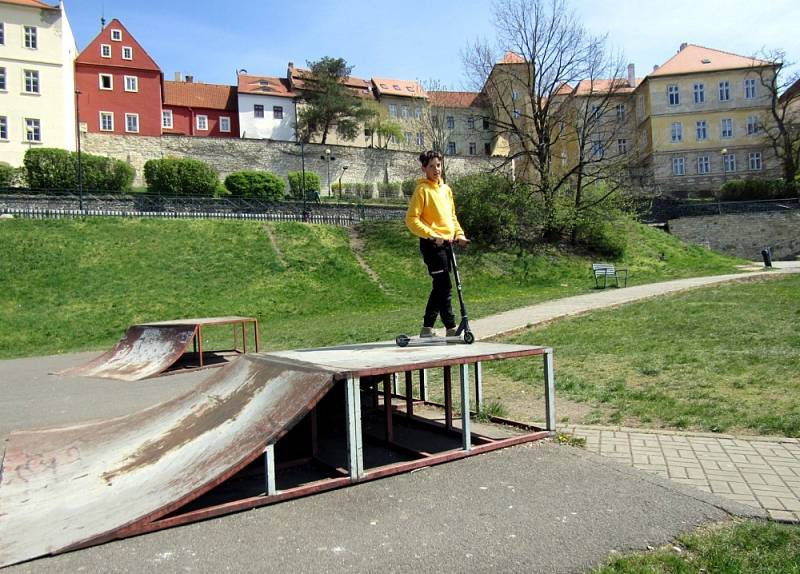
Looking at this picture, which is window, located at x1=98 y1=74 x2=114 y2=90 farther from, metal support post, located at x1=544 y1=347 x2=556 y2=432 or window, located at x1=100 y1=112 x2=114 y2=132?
metal support post, located at x1=544 y1=347 x2=556 y2=432

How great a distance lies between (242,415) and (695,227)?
48827mm

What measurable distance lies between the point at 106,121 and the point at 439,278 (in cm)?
5834

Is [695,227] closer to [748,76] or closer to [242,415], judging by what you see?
[748,76]

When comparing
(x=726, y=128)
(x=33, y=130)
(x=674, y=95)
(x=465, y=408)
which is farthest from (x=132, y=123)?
(x=726, y=128)

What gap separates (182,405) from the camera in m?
5.30

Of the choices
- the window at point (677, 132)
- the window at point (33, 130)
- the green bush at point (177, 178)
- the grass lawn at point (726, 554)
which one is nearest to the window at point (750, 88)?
the window at point (677, 132)

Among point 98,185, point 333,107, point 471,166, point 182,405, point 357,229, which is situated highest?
point 333,107

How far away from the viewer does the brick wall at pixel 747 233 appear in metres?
44.2

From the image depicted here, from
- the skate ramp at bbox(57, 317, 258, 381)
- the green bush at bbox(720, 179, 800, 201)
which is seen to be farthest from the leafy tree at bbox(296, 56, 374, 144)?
the skate ramp at bbox(57, 317, 258, 381)

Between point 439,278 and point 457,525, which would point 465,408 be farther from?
point 439,278

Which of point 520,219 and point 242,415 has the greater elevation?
point 520,219

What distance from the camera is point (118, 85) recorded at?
5584 cm

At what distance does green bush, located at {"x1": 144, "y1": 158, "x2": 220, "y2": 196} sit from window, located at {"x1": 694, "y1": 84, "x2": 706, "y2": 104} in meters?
55.6

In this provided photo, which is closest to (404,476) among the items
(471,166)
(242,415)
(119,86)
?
(242,415)
